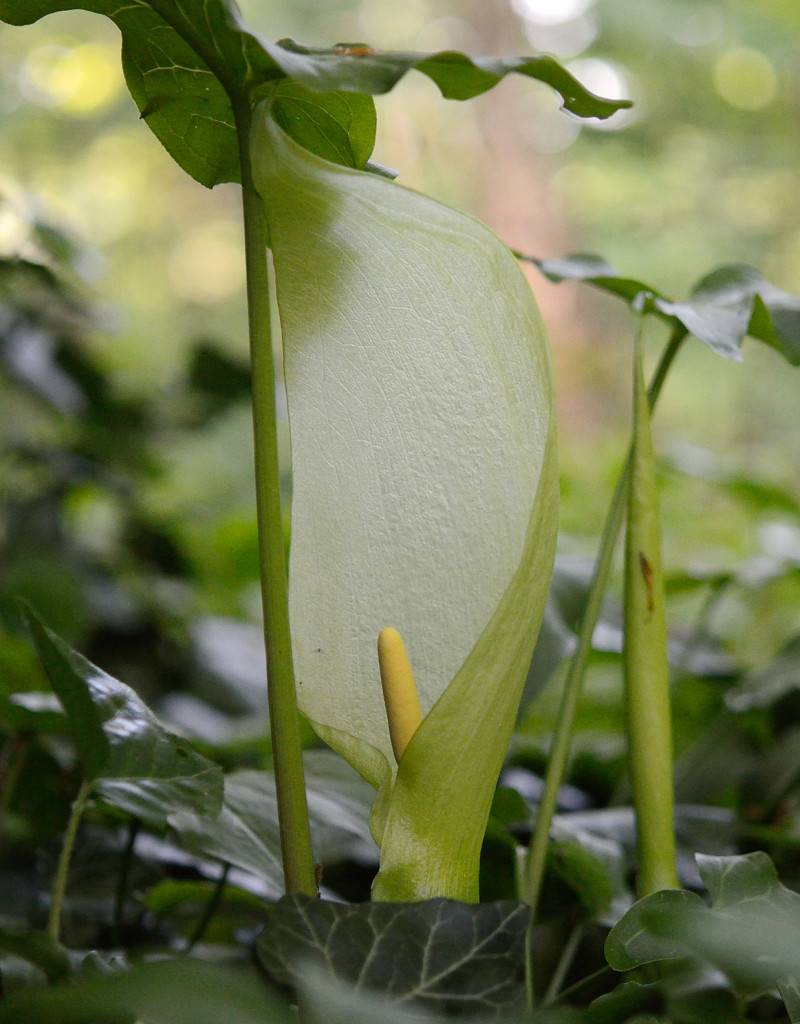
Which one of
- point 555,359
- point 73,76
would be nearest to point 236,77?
point 555,359

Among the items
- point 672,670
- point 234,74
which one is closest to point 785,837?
point 672,670

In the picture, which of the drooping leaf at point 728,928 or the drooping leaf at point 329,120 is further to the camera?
the drooping leaf at point 329,120

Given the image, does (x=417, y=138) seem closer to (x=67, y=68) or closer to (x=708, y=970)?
(x=67, y=68)

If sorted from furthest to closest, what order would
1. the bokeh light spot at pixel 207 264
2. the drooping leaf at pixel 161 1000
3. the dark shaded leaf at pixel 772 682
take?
1. the bokeh light spot at pixel 207 264
2. the dark shaded leaf at pixel 772 682
3. the drooping leaf at pixel 161 1000

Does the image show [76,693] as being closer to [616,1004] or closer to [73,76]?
[616,1004]

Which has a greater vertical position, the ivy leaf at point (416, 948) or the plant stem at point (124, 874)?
the ivy leaf at point (416, 948)

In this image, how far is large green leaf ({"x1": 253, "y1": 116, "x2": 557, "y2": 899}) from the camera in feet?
1.21

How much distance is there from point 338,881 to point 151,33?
1.44ft

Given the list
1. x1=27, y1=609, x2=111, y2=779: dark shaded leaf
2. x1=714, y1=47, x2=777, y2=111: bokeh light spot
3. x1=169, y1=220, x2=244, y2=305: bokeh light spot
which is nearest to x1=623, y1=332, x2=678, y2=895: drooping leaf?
x1=27, y1=609, x2=111, y2=779: dark shaded leaf

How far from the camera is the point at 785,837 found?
21.6 inches

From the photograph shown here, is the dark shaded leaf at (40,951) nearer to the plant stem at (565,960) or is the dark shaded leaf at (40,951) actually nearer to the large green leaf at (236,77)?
the plant stem at (565,960)

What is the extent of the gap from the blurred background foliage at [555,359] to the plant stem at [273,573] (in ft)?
0.46

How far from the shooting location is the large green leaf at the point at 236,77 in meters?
0.34

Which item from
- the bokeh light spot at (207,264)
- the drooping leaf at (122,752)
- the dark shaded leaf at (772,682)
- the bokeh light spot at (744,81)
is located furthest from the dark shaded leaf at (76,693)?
the bokeh light spot at (207,264)
